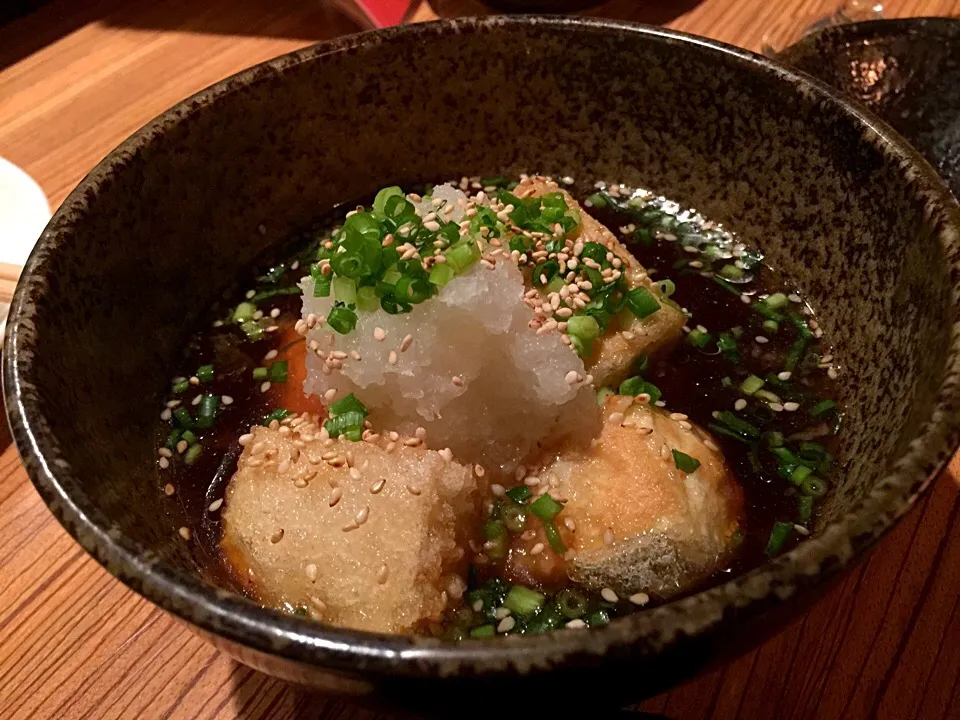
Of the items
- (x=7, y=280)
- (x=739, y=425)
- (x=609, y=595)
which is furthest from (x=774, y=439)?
(x=7, y=280)

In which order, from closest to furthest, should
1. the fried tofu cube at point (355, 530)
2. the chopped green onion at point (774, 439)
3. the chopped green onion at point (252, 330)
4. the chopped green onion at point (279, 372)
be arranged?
the fried tofu cube at point (355, 530), the chopped green onion at point (774, 439), the chopped green onion at point (279, 372), the chopped green onion at point (252, 330)

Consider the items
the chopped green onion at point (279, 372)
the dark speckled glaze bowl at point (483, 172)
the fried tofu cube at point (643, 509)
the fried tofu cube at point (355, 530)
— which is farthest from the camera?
the chopped green onion at point (279, 372)

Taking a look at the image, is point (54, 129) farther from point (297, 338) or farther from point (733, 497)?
point (733, 497)

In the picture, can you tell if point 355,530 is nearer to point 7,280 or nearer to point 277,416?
point 277,416

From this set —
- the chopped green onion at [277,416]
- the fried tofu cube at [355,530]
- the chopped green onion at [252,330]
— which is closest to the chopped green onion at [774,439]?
the fried tofu cube at [355,530]

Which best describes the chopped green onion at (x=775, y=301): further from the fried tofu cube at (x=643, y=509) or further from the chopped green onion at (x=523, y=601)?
the chopped green onion at (x=523, y=601)

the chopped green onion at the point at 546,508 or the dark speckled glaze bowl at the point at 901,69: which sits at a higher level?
the dark speckled glaze bowl at the point at 901,69

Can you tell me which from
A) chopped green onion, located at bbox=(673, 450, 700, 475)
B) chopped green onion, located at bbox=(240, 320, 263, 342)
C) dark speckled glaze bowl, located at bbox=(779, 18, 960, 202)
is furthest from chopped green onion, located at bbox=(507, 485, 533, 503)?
dark speckled glaze bowl, located at bbox=(779, 18, 960, 202)

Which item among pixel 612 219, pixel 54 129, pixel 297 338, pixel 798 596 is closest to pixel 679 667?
pixel 798 596
